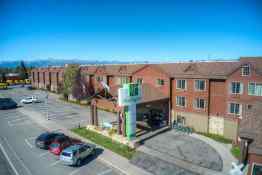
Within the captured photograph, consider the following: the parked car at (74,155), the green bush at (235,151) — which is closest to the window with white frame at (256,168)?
the green bush at (235,151)

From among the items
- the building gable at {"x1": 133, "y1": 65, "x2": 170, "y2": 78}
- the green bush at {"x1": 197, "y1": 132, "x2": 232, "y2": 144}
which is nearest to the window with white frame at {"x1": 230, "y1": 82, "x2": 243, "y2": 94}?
the green bush at {"x1": 197, "y1": 132, "x2": 232, "y2": 144}

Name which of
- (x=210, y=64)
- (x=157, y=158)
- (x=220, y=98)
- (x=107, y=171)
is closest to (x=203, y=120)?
(x=220, y=98)

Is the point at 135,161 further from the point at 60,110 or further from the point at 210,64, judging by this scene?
the point at 60,110

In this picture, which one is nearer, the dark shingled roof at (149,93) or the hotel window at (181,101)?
the dark shingled roof at (149,93)

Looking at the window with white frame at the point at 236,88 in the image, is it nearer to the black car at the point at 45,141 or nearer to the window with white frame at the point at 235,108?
the window with white frame at the point at 235,108

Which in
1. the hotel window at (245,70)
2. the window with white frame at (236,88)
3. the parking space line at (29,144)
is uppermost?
the hotel window at (245,70)

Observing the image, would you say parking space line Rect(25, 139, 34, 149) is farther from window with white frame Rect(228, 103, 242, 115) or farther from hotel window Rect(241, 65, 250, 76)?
hotel window Rect(241, 65, 250, 76)
